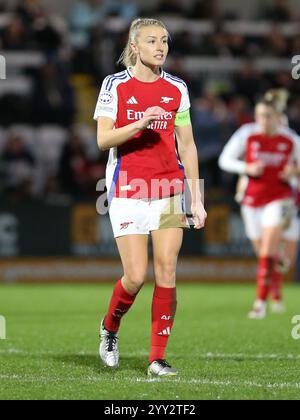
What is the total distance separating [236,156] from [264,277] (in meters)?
1.42

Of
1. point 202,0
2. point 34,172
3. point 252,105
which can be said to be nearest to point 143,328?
point 34,172

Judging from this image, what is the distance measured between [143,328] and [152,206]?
11.8ft

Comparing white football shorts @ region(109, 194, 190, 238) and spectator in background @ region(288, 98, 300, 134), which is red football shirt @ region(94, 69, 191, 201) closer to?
white football shorts @ region(109, 194, 190, 238)

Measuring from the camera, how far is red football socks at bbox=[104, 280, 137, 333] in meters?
7.14

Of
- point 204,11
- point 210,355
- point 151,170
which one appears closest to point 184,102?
point 151,170

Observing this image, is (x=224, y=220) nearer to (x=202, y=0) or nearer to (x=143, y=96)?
(x=202, y=0)

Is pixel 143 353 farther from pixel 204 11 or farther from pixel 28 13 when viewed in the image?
pixel 204 11

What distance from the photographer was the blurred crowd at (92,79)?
17812 mm

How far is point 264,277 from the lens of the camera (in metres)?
12.0

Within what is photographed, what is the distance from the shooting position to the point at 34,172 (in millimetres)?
18031

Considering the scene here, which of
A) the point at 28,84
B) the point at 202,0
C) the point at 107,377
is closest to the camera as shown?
the point at 107,377

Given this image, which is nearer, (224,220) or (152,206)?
(152,206)
